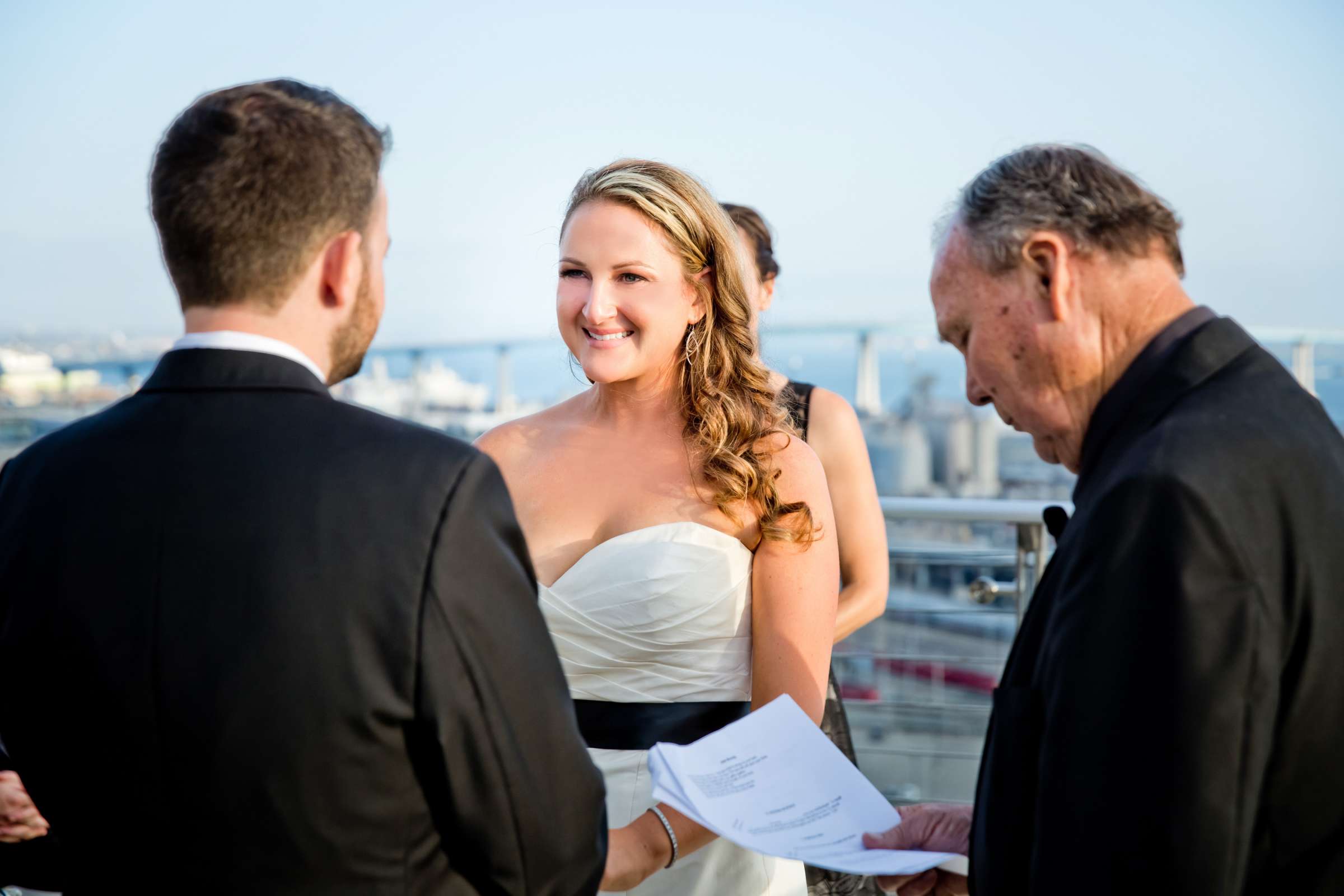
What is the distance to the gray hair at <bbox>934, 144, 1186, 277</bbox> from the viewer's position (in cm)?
118

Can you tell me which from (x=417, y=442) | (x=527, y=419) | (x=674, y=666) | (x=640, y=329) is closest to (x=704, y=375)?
(x=640, y=329)

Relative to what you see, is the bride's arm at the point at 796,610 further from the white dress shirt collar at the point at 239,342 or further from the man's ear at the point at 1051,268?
the white dress shirt collar at the point at 239,342

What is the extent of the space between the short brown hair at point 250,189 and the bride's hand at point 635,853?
1.01m

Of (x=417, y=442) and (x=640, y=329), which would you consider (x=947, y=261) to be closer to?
(x=417, y=442)

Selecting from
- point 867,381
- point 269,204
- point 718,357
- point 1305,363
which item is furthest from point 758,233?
point 867,381

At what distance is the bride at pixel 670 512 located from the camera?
2078 millimetres

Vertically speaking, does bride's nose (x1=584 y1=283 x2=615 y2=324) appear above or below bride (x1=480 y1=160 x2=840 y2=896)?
above

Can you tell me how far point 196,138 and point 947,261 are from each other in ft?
2.82

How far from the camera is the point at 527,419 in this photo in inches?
97.8

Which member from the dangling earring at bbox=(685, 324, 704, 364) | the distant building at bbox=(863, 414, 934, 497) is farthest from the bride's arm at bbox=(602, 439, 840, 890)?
the distant building at bbox=(863, 414, 934, 497)

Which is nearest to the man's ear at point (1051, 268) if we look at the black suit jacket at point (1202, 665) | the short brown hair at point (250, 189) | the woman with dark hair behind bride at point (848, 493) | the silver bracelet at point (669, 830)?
the black suit jacket at point (1202, 665)

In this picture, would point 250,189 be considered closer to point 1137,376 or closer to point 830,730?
point 1137,376

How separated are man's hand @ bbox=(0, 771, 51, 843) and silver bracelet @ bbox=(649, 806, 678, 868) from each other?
0.94 m

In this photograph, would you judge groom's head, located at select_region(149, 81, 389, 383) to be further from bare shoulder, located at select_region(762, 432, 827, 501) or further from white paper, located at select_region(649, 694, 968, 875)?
bare shoulder, located at select_region(762, 432, 827, 501)
